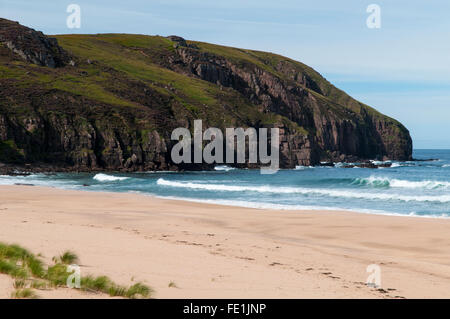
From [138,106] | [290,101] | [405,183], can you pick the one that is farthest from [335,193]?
[290,101]

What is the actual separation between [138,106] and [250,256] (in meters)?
95.7

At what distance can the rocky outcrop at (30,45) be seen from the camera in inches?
4520

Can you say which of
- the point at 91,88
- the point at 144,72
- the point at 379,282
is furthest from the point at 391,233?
the point at 144,72

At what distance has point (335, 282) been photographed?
1055 centimetres

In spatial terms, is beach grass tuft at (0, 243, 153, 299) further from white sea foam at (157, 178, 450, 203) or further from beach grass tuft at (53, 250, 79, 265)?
white sea foam at (157, 178, 450, 203)

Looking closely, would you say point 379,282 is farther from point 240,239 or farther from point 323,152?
point 323,152

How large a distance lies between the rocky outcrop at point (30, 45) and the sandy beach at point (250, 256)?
10401 cm

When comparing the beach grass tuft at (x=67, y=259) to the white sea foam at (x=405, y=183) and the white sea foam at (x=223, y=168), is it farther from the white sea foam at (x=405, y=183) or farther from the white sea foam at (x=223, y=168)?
the white sea foam at (x=223, y=168)

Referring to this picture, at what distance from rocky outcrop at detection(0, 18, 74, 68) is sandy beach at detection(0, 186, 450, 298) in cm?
10401

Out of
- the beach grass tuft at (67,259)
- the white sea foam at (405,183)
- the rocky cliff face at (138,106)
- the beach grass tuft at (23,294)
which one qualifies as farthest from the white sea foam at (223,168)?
the beach grass tuft at (23,294)

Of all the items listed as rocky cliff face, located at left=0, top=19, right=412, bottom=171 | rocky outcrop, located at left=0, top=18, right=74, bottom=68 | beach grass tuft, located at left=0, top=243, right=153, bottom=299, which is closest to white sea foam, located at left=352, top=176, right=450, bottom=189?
rocky cliff face, located at left=0, top=19, right=412, bottom=171

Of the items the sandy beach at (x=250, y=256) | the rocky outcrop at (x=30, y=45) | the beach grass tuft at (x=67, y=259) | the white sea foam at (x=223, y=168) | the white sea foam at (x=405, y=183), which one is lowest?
A: the white sea foam at (x=223, y=168)

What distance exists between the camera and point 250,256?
13727 mm

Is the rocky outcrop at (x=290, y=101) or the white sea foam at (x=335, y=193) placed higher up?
the rocky outcrop at (x=290, y=101)
